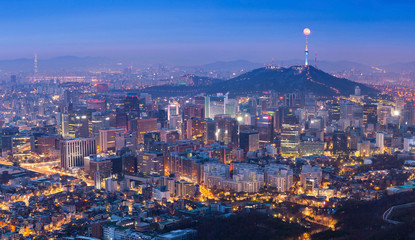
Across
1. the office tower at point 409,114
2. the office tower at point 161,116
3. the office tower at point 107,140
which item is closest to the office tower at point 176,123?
the office tower at point 161,116

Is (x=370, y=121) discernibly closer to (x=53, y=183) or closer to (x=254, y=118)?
(x=254, y=118)

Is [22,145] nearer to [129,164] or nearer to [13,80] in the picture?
[129,164]

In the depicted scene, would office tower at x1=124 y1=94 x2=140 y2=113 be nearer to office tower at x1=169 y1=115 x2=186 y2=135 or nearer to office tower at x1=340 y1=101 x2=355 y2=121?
office tower at x1=169 y1=115 x2=186 y2=135

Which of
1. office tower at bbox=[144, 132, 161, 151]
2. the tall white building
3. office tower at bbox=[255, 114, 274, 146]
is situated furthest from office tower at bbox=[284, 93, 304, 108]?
the tall white building

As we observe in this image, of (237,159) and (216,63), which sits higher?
(216,63)

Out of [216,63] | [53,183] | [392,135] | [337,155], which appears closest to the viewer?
[53,183]

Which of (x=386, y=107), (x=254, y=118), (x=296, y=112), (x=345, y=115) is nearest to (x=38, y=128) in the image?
(x=254, y=118)

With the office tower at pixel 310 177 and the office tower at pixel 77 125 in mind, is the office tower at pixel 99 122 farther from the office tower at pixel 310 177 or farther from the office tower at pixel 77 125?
the office tower at pixel 310 177
